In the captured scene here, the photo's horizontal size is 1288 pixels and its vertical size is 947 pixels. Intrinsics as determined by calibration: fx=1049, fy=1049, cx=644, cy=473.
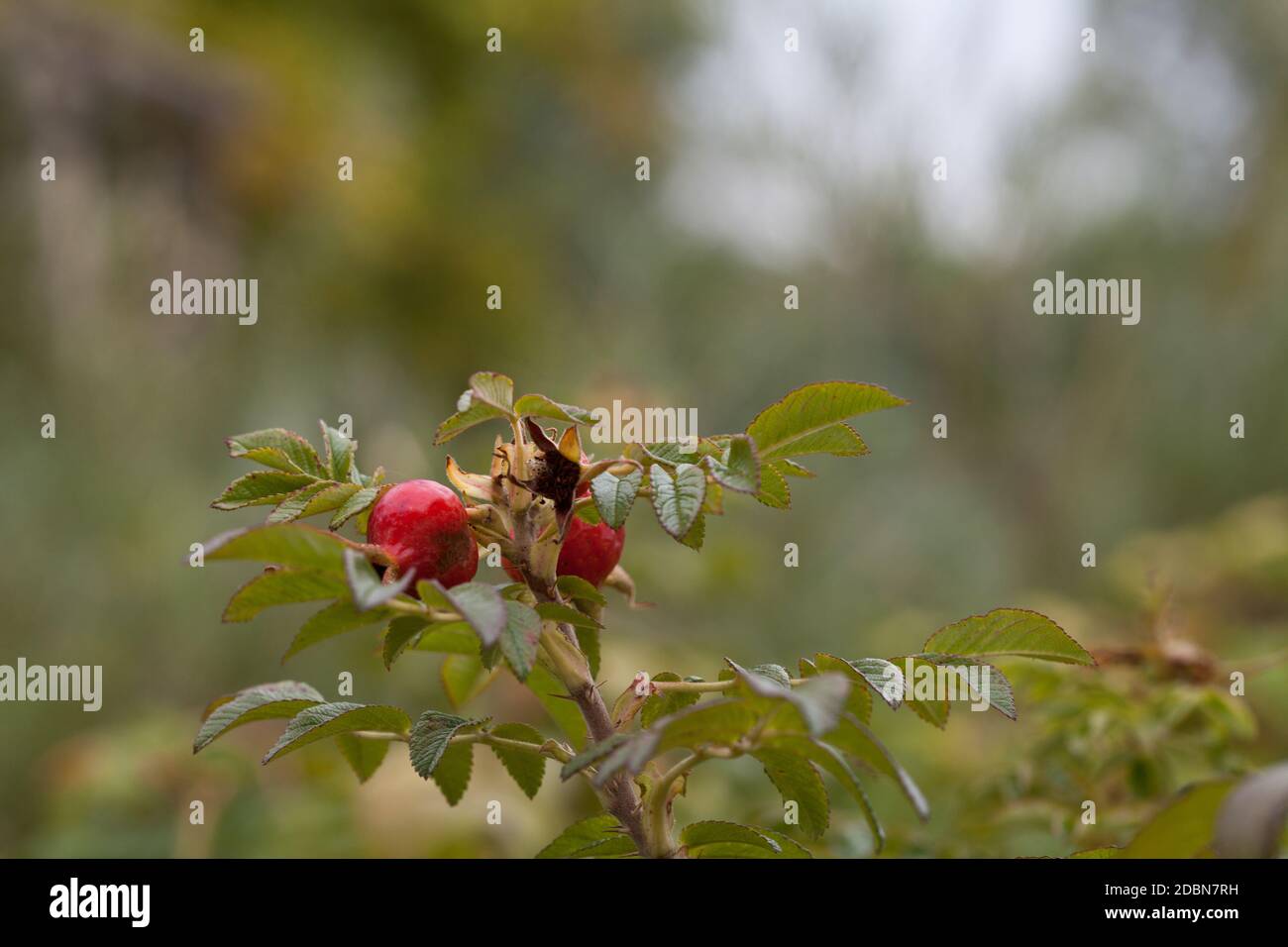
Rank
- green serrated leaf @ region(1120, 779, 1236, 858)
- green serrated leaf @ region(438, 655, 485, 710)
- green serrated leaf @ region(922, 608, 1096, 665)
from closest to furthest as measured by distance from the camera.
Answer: green serrated leaf @ region(1120, 779, 1236, 858) → green serrated leaf @ region(922, 608, 1096, 665) → green serrated leaf @ region(438, 655, 485, 710)

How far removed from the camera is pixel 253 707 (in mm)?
321

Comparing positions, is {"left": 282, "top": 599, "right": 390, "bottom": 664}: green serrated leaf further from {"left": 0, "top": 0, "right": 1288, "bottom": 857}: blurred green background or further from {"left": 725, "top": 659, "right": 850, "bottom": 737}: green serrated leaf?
{"left": 0, "top": 0, "right": 1288, "bottom": 857}: blurred green background

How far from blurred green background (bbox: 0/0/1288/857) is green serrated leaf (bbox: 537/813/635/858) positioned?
1.56 ft

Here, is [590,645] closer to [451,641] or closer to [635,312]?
[451,641]

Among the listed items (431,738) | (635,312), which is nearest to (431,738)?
(431,738)

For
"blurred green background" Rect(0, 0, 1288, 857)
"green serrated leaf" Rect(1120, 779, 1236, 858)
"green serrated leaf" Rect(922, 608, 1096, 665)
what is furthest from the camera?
"blurred green background" Rect(0, 0, 1288, 857)

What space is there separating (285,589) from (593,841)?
0.13 m

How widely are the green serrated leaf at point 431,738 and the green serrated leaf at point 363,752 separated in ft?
0.17

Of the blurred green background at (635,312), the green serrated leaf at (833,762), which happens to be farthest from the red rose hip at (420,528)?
the blurred green background at (635,312)

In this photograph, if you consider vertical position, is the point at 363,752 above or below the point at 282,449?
below

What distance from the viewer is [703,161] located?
2.42m

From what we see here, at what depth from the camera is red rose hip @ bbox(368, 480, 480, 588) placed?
0.30 metres

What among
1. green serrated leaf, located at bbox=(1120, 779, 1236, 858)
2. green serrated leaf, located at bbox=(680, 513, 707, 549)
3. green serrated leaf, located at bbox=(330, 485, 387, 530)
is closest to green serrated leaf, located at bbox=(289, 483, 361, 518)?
green serrated leaf, located at bbox=(330, 485, 387, 530)
